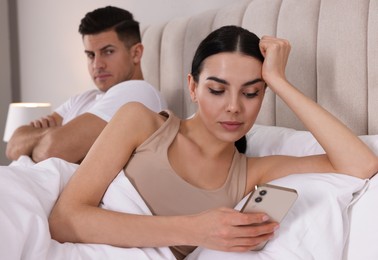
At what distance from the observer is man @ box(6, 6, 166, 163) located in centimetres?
180

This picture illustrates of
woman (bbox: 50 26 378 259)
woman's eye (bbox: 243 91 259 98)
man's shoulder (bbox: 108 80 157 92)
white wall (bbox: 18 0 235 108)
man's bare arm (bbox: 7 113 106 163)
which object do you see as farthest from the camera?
white wall (bbox: 18 0 235 108)

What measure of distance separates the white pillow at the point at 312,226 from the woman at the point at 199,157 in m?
0.08

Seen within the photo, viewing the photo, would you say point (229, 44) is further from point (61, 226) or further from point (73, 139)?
point (73, 139)

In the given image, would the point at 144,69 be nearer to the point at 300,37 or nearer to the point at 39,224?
the point at 300,37

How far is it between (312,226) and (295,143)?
1.42ft

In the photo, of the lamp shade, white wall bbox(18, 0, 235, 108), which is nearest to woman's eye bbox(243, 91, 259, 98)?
white wall bbox(18, 0, 235, 108)

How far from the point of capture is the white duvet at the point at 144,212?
0.99 meters

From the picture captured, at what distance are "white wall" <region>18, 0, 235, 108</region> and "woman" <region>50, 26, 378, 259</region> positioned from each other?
160 cm

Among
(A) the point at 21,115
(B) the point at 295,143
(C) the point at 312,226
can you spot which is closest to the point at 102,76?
(A) the point at 21,115

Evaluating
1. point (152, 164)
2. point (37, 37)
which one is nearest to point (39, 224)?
point (152, 164)

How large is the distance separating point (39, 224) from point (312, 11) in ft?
3.46

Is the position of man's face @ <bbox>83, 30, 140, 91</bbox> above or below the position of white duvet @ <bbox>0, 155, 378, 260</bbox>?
above

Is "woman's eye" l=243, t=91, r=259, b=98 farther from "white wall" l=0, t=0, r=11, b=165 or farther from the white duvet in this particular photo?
"white wall" l=0, t=0, r=11, b=165

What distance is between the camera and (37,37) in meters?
3.79
